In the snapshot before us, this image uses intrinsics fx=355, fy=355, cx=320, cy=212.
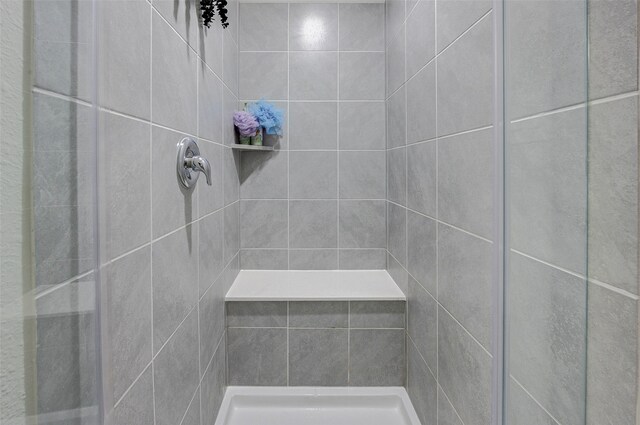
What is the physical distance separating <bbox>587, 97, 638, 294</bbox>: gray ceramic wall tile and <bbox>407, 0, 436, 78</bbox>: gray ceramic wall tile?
33.8 inches

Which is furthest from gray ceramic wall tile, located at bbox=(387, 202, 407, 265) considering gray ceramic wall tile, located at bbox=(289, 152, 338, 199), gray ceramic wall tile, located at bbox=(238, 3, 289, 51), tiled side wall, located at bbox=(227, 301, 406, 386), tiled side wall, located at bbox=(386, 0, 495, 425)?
gray ceramic wall tile, located at bbox=(238, 3, 289, 51)

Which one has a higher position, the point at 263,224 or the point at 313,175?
the point at 313,175

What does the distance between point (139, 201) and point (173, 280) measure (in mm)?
277

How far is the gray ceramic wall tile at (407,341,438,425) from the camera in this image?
1.23 meters

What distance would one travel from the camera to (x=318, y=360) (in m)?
1.65

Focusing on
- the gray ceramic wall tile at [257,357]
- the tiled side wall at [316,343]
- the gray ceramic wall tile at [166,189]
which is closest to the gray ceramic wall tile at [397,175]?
the tiled side wall at [316,343]

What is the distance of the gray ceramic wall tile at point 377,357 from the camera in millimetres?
1642

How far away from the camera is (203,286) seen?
122 cm

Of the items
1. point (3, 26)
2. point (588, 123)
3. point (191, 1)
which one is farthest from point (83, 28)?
point (191, 1)

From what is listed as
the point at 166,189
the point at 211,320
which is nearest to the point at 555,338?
the point at 166,189

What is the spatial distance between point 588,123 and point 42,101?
0.62m

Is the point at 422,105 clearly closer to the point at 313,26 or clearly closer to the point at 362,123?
the point at 362,123

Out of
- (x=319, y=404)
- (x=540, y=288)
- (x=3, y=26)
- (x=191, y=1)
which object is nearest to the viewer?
(x=3, y=26)

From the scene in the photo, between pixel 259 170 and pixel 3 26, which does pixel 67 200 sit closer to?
pixel 3 26
